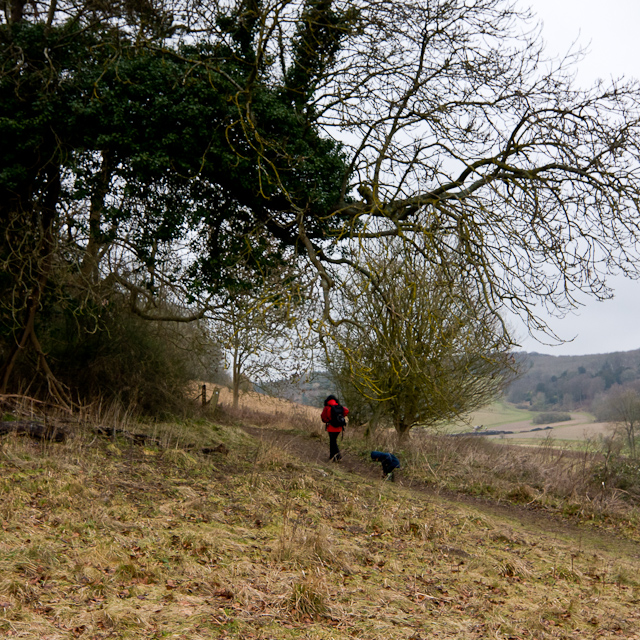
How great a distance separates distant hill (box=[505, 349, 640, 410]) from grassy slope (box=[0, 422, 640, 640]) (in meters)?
46.9

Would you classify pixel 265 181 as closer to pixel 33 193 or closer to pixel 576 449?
pixel 33 193

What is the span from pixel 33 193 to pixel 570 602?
36.0 feet

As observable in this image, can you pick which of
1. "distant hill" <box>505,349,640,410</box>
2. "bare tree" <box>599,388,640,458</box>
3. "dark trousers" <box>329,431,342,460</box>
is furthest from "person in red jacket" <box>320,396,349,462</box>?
"distant hill" <box>505,349,640,410</box>

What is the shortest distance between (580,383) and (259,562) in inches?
2546

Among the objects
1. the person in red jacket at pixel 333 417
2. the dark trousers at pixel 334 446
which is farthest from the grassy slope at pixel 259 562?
the dark trousers at pixel 334 446

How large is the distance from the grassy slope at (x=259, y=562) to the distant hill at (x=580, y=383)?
4694 centimetres

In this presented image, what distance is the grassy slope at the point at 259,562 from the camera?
4266 millimetres

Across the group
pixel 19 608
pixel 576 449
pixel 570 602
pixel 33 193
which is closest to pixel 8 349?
pixel 33 193

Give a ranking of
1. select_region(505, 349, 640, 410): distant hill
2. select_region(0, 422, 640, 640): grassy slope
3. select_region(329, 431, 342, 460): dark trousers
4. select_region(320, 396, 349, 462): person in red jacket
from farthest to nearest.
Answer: select_region(505, 349, 640, 410): distant hill
select_region(329, 431, 342, 460): dark trousers
select_region(320, 396, 349, 462): person in red jacket
select_region(0, 422, 640, 640): grassy slope

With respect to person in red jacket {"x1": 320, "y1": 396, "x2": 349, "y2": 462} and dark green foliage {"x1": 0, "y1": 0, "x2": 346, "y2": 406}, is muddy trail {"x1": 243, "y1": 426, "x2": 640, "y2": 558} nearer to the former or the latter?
person in red jacket {"x1": 320, "y1": 396, "x2": 349, "y2": 462}

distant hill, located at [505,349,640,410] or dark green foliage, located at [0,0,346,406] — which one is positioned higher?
dark green foliage, located at [0,0,346,406]

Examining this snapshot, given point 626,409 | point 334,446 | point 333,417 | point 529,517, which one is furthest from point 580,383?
point 529,517

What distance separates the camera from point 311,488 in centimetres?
882

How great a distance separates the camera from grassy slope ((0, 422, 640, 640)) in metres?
4.27
